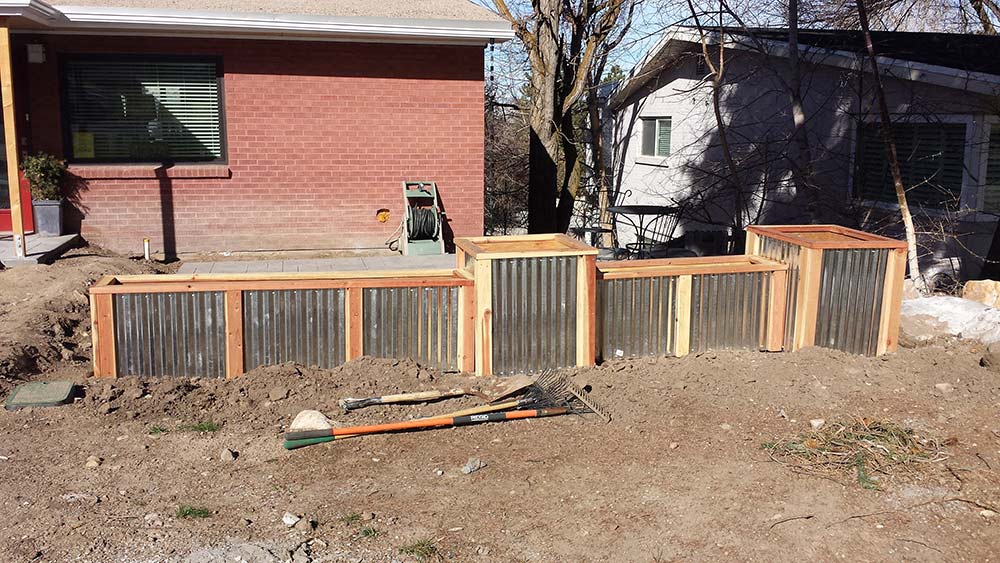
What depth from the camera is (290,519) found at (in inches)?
176

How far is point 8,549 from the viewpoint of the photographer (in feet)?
13.5

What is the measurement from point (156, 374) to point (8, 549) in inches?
96.3

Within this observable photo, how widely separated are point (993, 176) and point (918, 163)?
1018mm

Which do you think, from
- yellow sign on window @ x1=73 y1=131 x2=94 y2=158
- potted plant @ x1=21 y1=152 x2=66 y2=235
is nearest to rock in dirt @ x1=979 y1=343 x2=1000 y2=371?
potted plant @ x1=21 y1=152 x2=66 y2=235

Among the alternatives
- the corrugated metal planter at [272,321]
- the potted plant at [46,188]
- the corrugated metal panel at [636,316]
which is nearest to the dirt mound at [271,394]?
the corrugated metal planter at [272,321]

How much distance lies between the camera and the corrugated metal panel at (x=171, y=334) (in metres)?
6.41

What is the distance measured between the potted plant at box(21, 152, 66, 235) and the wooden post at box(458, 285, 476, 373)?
6971mm

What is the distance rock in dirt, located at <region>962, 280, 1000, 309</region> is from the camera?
8922mm

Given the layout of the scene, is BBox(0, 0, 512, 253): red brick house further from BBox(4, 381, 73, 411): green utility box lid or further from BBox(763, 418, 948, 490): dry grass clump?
BBox(763, 418, 948, 490): dry grass clump

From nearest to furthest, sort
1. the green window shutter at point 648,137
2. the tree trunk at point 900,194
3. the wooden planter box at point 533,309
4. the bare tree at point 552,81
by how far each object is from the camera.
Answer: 1. the wooden planter box at point 533,309
2. the tree trunk at point 900,194
3. the bare tree at point 552,81
4. the green window shutter at point 648,137

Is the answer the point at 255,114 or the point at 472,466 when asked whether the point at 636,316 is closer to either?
the point at 472,466

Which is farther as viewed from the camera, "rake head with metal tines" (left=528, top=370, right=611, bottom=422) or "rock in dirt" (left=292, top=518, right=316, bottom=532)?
"rake head with metal tines" (left=528, top=370, right=611, bottom=422)

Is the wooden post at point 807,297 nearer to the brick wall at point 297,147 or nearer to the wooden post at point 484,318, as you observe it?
the wooden post at point 484,318

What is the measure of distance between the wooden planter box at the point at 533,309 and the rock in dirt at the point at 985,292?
14.4 ft
